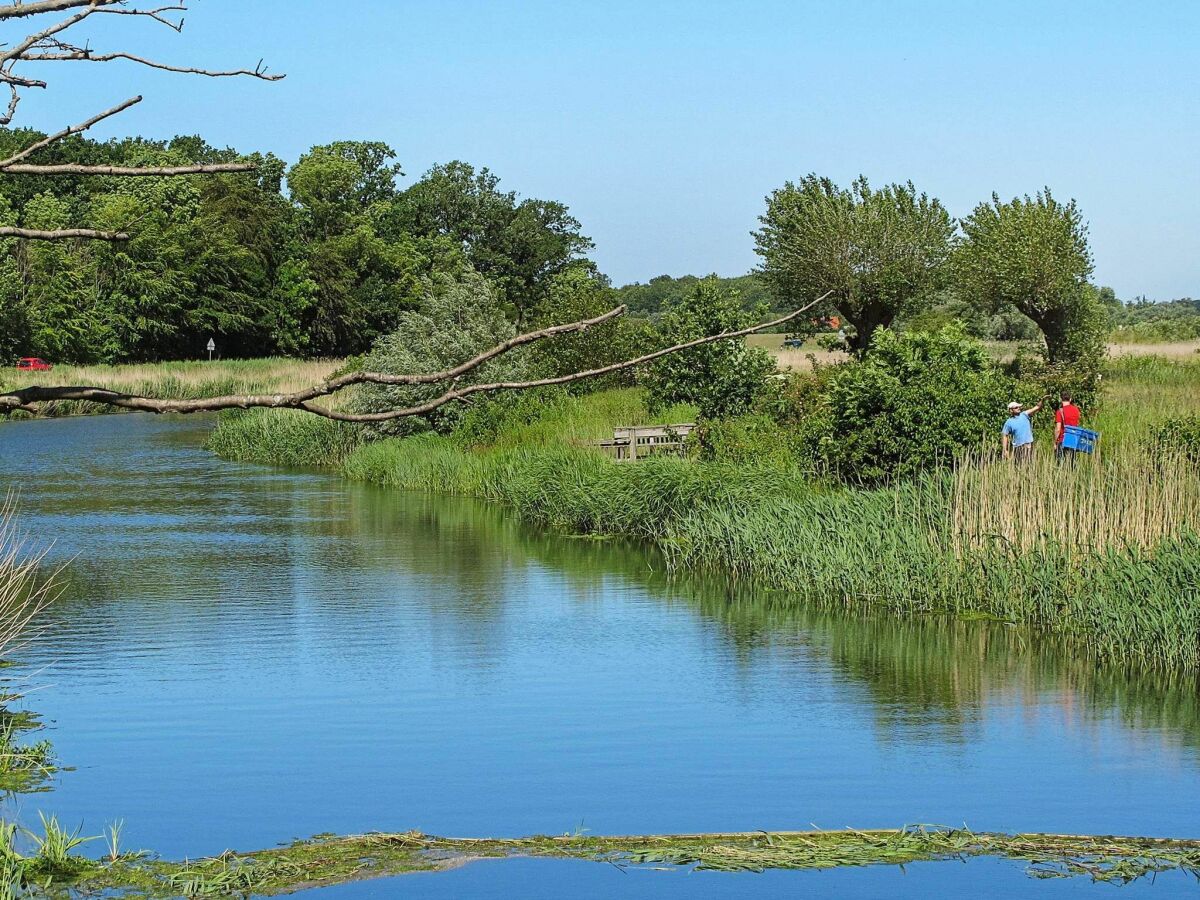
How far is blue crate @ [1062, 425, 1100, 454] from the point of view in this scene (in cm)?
2025

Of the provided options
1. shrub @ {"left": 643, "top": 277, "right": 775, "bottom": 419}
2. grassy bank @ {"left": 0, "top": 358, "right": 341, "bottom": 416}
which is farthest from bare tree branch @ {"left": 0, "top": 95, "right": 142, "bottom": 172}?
grassy bank @ {"left": 0, "top": 358, "right": 341, "bottom": 416}

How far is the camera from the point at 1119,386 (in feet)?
125

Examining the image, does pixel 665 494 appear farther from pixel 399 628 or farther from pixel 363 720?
pixel 363 720

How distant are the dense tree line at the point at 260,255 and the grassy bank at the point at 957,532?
43.5 m

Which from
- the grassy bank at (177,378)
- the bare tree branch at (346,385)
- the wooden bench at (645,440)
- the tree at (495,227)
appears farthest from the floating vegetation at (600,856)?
the tree at (495,227)

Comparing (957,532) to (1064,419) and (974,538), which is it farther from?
(1064,419)

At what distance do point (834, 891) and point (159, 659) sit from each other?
9040 mm

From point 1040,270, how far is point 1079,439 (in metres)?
29.2

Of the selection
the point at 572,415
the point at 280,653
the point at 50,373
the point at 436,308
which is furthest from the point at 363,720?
the point at 50,373

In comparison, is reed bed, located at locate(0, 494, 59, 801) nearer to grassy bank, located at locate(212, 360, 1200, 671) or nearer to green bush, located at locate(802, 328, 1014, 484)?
grassy bank, located at locate(212, 360, 1200, 671)

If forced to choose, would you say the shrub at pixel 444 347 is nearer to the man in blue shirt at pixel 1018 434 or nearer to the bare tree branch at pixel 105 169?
the man in blue shirt at pixel 1018 434

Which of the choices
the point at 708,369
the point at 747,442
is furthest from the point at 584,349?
the point at 747,442

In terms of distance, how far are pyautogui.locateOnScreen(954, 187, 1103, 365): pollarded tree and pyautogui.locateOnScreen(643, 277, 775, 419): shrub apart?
19.1 meters

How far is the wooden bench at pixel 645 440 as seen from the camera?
26.8m
